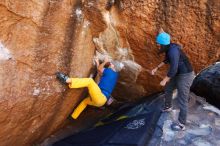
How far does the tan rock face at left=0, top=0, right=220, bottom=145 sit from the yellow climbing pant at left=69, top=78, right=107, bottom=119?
0.17 m

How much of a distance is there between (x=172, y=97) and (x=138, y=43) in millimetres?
1193

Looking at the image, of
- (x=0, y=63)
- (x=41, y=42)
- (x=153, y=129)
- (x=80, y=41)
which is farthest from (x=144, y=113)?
(x=0, y=63)

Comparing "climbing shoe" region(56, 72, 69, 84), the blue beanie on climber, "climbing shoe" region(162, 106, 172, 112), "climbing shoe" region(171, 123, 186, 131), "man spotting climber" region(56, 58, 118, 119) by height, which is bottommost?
"climbing shoe" region(171, 123, 186, 131)

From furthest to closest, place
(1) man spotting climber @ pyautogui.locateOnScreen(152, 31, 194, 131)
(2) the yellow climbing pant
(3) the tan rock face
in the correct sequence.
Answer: (2) the yellow climbing pant
(1) man spotting climber @ pyautogui.locateOnScreen(152, 31, 194, 131)
(3) the tan rock face

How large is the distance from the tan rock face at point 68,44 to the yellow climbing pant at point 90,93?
168 millimetres

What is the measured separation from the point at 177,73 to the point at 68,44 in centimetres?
177

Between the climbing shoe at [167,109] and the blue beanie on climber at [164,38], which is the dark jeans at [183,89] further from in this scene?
the blue beanie on climber at [164,38]

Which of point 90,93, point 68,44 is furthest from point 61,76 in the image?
point 90,93

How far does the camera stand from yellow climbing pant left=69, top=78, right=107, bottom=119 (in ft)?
21.0

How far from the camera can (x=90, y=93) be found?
6715mm

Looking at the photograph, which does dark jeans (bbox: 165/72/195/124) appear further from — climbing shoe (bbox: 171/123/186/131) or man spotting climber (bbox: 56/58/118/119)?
man spotting climber (bbox: 56/58/118/119)

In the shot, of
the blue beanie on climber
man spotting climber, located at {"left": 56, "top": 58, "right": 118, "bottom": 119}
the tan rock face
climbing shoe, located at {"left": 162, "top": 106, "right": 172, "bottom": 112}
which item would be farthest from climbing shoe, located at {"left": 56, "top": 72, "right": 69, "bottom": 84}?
climbing shoe, located at {"left": 162, "top": 106, "right": 172, "bottom": 112}

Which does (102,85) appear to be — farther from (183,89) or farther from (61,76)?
(183,89)

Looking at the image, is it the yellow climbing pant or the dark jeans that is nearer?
the dark jeans
